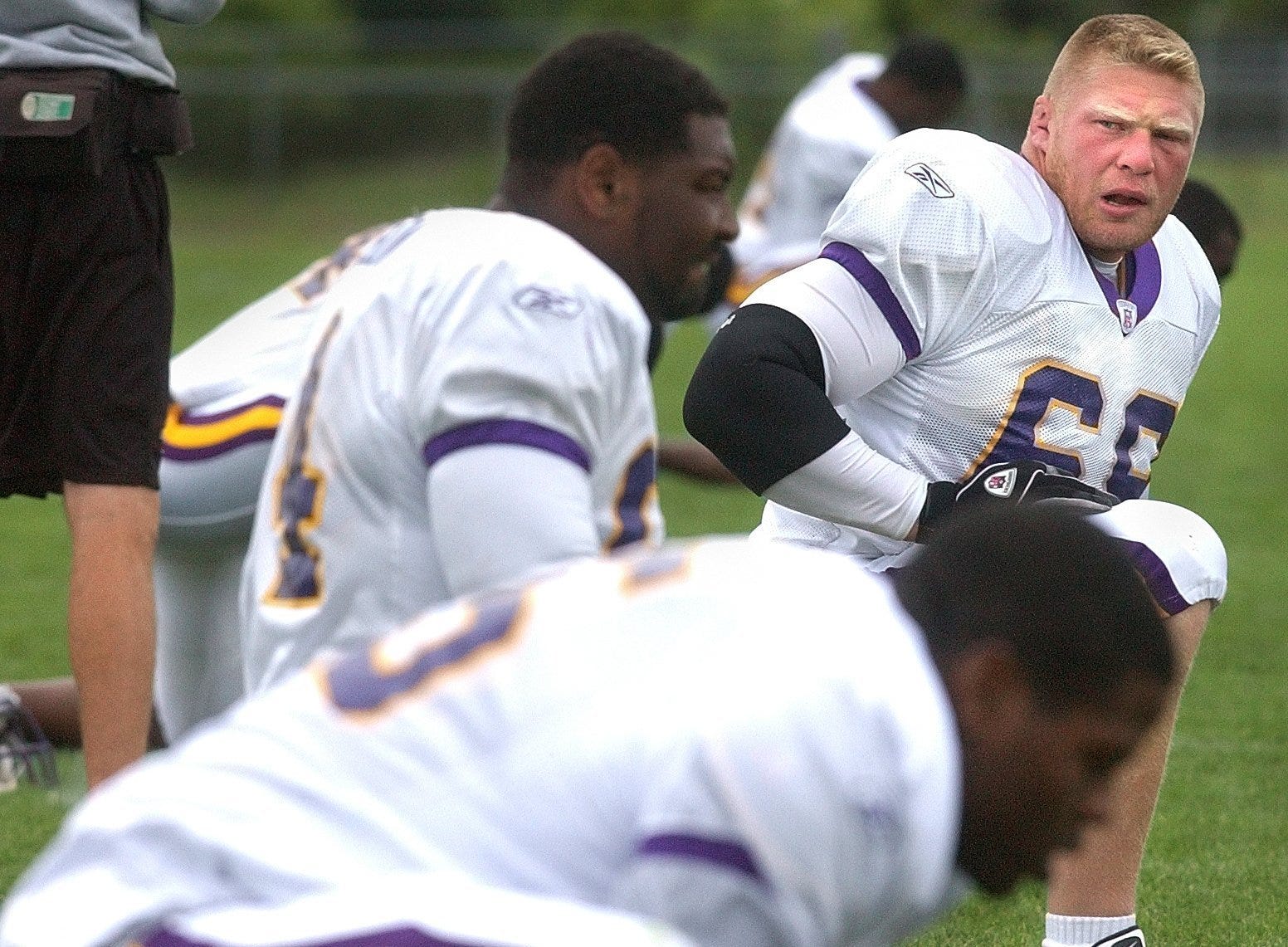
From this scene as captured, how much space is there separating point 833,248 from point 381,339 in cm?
117

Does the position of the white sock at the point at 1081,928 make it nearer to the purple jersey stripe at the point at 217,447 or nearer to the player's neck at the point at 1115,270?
the player's neck at the point at 1115,270

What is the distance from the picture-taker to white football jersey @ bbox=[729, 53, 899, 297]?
9.62 m

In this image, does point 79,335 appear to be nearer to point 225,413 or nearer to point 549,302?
point 225,413

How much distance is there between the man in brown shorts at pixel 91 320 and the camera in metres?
3.78

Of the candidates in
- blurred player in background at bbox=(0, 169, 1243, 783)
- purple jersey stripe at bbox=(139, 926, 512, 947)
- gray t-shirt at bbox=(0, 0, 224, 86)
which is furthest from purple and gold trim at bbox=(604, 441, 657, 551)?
gray t-shirt at bbox=(0, 0, 224, 86)

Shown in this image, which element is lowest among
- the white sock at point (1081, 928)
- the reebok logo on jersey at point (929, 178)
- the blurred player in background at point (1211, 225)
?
the white sock at point (1081, 928)

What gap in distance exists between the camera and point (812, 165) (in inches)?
389

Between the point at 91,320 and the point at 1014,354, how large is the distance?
1.56m

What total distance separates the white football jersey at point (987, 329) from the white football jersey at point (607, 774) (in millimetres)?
1584

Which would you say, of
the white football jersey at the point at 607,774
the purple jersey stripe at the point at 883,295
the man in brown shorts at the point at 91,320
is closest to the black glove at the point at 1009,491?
the purple jersey stripe at the point at 883,295

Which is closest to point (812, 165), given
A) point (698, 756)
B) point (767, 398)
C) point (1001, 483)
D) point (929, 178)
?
point (929, 178)

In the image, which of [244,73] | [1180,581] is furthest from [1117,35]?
[244,73]

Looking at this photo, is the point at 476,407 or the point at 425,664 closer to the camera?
the point at 425,664

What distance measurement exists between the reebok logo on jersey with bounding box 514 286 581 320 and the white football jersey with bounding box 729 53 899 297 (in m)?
6.67
